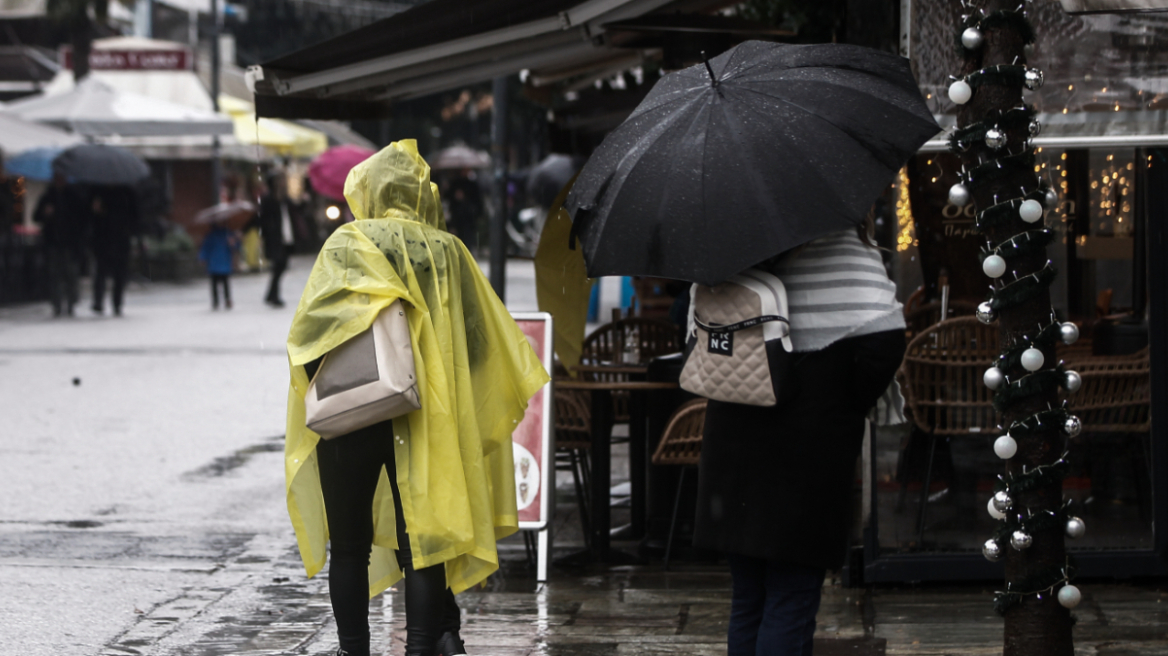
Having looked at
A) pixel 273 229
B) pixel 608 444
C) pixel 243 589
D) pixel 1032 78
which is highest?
pixel 273 229

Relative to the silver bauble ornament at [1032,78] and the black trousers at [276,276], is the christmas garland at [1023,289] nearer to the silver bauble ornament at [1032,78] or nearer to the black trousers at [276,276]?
the silver bauble ornament at [1032,78]

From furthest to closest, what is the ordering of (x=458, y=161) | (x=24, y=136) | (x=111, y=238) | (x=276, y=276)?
(x=458, y=161) → (x=276, y=276) → (x=111, y=238) → (x=24, y=136)

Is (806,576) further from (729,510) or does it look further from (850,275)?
(850,275)

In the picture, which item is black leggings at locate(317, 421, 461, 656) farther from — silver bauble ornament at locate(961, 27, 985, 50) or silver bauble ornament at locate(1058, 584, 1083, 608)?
silver bauble ornament at locate(961, 27, 985, 50)

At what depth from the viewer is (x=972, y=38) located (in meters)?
3.66

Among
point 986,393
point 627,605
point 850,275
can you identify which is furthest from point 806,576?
point 986,393

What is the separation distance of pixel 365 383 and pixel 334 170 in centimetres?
1238

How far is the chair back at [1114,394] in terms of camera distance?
5766 millimetres

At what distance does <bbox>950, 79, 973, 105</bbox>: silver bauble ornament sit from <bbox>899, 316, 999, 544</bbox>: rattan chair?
90.5 inches

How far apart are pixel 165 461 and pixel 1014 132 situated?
7020mm

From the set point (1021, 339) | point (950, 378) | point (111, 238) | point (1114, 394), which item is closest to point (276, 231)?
point (111, 238)

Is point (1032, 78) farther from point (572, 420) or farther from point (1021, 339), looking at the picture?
point (572, 420)

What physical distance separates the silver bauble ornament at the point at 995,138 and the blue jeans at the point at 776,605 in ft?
4.17

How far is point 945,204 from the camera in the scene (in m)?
6.66
